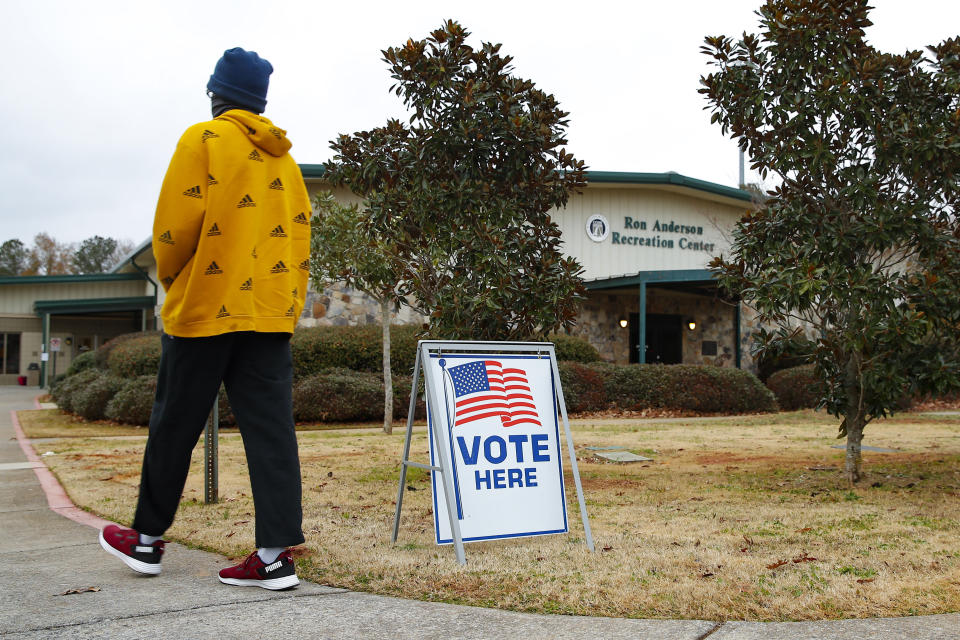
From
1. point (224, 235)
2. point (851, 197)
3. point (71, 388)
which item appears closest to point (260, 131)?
point (224, 235)

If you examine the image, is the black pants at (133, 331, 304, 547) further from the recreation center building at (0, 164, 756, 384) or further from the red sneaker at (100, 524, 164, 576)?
the recreation center building at (0, 164, 756, 384)

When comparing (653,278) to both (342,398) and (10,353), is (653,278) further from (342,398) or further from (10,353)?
(10,353)

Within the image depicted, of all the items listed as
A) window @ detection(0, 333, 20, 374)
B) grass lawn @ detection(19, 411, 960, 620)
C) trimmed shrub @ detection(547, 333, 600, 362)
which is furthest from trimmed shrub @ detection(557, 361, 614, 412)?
window @ detection(0, 333, 20, 374)

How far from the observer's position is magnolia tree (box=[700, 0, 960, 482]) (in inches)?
245

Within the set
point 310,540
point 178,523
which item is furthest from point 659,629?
point 178,523

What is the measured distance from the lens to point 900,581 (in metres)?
3.50

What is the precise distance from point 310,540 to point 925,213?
553 centimetres

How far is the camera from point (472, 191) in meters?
6.21

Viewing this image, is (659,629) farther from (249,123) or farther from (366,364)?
(366,364)

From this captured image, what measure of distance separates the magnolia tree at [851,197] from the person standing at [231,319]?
422cm

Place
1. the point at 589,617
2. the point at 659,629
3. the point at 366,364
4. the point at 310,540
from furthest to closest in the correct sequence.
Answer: the point at 366,364 → the point at 310,540 → the point at 589,617 → the point at 659,629

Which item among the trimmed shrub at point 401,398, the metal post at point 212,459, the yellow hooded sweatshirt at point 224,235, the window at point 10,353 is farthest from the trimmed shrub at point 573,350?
the window at point 10,353

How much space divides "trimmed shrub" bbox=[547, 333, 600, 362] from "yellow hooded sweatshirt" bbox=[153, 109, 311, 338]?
597 inches

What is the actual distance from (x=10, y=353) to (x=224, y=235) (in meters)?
38.3
